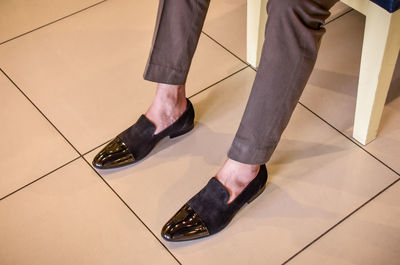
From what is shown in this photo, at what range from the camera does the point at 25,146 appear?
4.27 feet

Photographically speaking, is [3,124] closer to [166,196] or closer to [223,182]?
[166,196]

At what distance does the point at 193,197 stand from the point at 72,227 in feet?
0.83

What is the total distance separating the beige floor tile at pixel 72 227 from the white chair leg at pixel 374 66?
1.68 ft

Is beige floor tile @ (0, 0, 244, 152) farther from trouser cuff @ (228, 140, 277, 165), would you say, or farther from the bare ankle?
trouser cuff @ (228, 140, 277, 165)

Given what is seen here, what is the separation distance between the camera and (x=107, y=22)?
1.60 m

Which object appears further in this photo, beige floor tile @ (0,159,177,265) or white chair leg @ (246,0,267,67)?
white chair leg @ (246,0,267,67)

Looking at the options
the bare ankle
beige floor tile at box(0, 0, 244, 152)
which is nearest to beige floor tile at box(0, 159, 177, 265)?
beige floor tile at box(0, 0, 244, 152)

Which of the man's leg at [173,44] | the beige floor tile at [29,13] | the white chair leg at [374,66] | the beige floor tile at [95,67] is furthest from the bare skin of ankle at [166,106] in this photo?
the beige floor tile at [29,13]

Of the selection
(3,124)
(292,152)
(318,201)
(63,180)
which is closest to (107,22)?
(3,124)

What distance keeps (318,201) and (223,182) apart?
0.67 ft

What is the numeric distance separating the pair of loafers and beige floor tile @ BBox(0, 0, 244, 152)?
9 cm

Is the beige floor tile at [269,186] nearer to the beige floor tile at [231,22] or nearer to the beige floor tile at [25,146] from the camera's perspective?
the beige floor tile at [25,146]

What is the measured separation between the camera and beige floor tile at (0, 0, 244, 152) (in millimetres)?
1351

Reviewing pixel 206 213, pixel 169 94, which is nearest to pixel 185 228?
pixel 206 213
